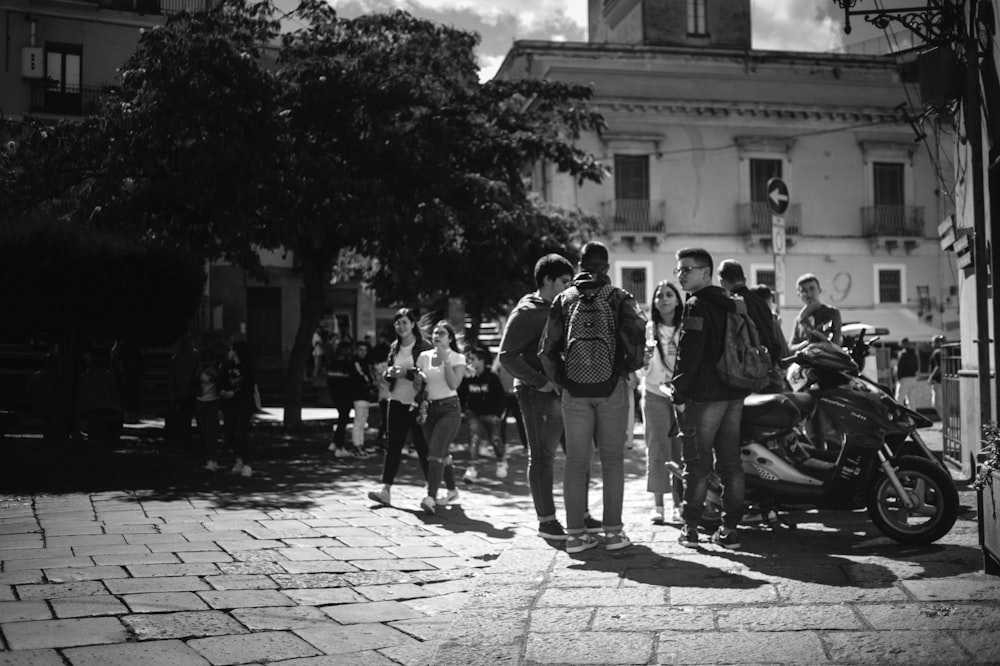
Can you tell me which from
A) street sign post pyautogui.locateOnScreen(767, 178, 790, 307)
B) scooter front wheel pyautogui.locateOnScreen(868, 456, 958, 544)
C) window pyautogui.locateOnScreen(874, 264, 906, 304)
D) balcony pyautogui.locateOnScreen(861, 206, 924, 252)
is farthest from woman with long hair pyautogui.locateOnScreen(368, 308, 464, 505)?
window pyautogui.locateOnScreen(874, 264, 906, 304)

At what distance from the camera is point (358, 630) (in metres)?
4.81

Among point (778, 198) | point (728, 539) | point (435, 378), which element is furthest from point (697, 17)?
point (728, 539)

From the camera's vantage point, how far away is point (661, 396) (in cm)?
787

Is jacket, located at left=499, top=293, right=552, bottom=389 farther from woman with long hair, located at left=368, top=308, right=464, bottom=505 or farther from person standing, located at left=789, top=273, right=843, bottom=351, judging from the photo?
person standing, located at left=789, top=273, right=843, bottom=351

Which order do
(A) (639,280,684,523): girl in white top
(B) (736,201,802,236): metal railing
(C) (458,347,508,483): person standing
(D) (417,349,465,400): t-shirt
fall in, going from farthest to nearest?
(B) (736,201,802,236): metal railing → (C) (458,347,508,483): person standing → (D) (417,349,465,400): t-shirt → (A) (639,280,684,523): girl in white top

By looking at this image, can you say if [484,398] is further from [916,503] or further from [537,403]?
[916,503]

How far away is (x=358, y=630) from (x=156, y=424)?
15.9 m

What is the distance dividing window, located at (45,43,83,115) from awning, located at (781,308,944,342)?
2257 cm

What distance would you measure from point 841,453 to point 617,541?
148cm

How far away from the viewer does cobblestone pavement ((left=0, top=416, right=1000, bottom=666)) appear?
4211mm

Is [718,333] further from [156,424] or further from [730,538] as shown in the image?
[156,424]

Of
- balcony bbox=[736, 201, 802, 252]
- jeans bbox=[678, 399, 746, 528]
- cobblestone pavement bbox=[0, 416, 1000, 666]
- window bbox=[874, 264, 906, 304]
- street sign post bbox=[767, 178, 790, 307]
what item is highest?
balcony bbox=[736, 201, 802, 252]

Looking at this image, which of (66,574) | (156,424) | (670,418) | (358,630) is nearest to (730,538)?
(670,418)

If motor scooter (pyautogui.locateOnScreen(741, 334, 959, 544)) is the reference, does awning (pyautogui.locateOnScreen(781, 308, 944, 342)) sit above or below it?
above
